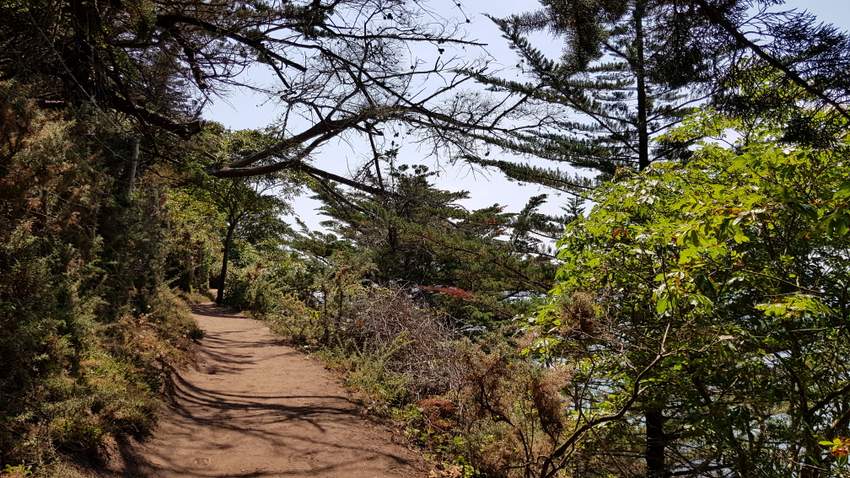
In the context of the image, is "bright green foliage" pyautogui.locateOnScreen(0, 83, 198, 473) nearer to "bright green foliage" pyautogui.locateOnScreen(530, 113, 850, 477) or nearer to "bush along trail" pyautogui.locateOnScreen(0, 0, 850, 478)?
"bush along trail" pyautogui.locateOnScreen(0, 0, 850, 478)

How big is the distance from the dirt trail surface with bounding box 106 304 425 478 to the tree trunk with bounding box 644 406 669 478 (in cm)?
217

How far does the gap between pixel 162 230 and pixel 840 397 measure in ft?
27.9

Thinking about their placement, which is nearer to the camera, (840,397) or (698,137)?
(840,397)

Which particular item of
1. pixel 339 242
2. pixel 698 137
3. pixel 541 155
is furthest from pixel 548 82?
pixel 339 242

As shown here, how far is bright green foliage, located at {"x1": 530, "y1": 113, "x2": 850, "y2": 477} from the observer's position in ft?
8.79

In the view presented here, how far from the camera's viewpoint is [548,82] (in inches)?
320

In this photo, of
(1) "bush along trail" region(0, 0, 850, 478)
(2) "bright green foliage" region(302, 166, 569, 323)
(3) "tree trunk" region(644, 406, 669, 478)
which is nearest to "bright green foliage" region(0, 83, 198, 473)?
(1) "bush along trail" region(0, 0, 850, 478)

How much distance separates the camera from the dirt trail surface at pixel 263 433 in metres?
4.37

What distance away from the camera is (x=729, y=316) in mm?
3564

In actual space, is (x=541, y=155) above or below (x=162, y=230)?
above

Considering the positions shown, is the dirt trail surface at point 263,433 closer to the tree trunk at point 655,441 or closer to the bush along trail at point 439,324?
the bush along trail at point 439,324

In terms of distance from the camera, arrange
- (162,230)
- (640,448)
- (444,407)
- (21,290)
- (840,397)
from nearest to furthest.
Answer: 1. (840,397)
2. (21,290)
3. (640,448)
4. (444,407)
5. (162,230)

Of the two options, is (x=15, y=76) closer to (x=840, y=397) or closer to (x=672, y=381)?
(x=672, y=381)

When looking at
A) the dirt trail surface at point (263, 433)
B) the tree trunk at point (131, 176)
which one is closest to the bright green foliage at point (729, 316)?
the dirt trail surface at point (263, 433)
